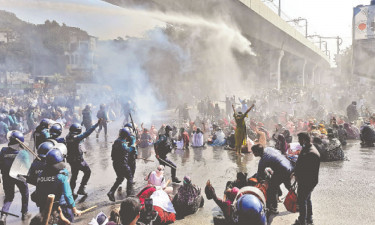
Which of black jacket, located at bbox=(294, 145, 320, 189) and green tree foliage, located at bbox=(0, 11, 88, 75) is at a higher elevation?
green tree foliage, located at bbox=(0, 11, 88, 75)

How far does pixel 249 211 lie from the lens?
10.5ft

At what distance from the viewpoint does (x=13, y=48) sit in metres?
37.6

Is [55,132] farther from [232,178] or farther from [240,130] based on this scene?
[240,130]

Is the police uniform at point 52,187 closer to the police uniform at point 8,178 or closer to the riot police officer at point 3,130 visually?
the police uniform at point 8,178

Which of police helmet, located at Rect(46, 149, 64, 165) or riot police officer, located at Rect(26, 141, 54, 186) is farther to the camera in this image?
riot police officer, located at Rect(26, 141, 54, 186)

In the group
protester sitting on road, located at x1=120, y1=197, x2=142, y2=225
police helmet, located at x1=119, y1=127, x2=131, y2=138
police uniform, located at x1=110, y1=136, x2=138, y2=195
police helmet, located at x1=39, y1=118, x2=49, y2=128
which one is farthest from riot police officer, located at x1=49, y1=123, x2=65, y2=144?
protester sitting on road, located at x1=120, y1=197, x2=142, y2=225

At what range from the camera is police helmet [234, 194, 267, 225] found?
3199 mm

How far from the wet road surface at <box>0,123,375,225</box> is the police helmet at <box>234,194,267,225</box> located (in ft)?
6.55

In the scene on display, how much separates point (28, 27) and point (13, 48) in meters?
7.14

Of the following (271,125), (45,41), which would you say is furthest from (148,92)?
(45,41)

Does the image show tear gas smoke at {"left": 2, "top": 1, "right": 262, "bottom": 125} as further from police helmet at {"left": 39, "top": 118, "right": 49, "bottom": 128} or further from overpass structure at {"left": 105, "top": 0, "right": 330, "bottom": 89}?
police helmet at {"left": 39, "top": 118, "right": 49, "bottom": 128}

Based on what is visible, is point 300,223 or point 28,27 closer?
point 300,223

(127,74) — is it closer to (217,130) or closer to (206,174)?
(217,130)

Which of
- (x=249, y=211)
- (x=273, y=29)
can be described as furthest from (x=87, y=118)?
(x=273, y=29)
